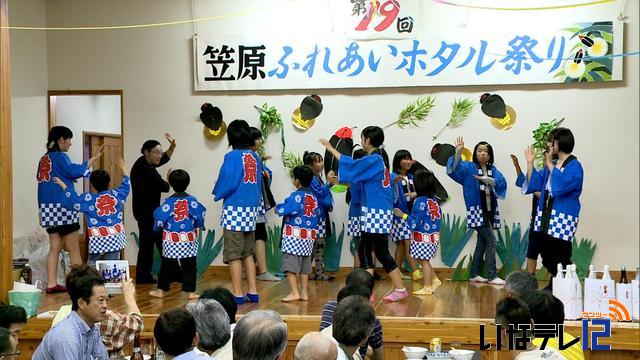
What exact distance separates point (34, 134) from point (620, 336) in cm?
612

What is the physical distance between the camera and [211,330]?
11.5 ft

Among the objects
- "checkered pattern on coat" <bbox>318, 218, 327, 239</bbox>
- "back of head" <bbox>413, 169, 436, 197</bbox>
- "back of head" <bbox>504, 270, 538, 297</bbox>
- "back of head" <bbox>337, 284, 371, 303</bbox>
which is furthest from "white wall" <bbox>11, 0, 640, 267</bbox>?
"back of head" <bbox>337, 284, 371, 303</bbox>

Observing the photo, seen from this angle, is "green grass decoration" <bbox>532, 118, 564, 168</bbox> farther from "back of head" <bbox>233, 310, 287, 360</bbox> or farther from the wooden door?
"back of head" <bbox>233, 310, 287, 360</bbox>

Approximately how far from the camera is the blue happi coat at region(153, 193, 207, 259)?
6.73 metres

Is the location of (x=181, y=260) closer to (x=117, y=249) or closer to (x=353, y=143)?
(x=117, y=249)

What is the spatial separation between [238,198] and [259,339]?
3.54 m

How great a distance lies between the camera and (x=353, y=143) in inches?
333

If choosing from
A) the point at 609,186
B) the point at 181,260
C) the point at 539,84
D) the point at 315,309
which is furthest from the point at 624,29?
the point at 181,260

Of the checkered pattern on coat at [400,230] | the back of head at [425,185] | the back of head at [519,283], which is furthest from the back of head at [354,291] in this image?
the checkered pattern on coat at [400,230]

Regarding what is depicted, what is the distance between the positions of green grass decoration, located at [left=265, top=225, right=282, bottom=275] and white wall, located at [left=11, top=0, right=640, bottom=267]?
0.44 meters

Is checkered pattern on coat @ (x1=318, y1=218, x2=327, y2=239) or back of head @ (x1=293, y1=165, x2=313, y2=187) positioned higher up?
back of head @ (x1=293, y1=165, x2=313, y2=187)

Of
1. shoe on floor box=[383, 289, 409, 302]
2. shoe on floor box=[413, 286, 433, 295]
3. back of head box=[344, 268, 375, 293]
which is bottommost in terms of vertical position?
shoe on floor box=[413, 286, 433, 295]

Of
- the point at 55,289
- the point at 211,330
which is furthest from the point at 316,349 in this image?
the point at 55,289

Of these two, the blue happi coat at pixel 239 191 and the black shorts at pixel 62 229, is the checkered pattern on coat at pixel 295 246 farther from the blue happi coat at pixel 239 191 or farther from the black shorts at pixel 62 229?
the black shorts at pixel 62 229
